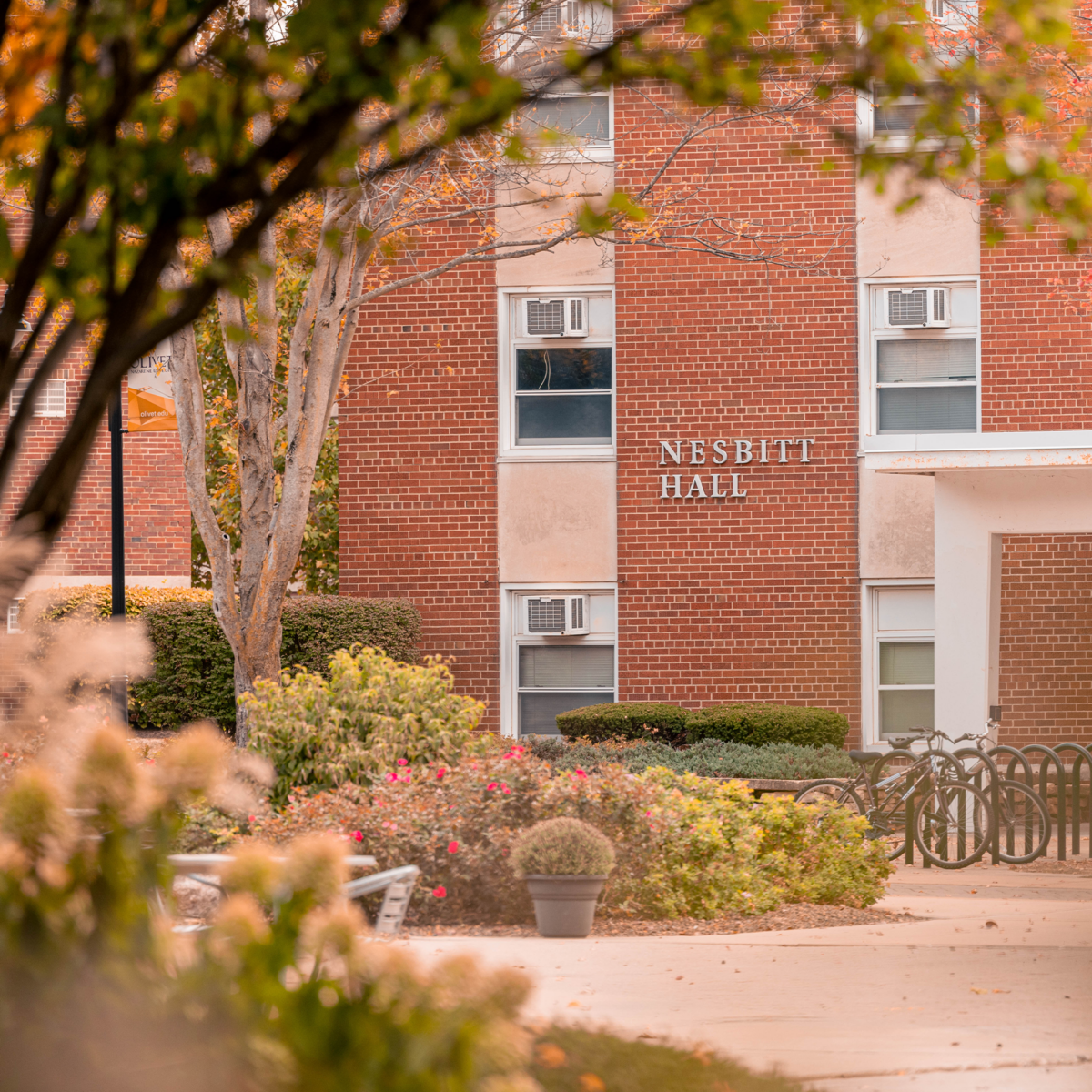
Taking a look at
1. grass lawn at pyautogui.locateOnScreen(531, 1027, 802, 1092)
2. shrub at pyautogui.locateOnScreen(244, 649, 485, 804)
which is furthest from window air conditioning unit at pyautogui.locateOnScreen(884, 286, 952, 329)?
grass lawn at pyautogui.locateOnScreen(531, 1027, 802, 1092)

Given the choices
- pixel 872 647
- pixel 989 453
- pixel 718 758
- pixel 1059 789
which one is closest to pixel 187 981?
pixel 1059 789

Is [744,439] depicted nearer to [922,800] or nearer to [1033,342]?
[1033,342]

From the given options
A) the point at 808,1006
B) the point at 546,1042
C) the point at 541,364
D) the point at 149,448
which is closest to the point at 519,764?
the point at 808,1006

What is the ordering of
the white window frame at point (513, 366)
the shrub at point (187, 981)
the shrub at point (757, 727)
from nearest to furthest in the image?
the shrub at point (187, 981)
the shrub at point (757, 727)
the white window frame at point (513, 366)

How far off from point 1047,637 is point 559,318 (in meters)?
7.13

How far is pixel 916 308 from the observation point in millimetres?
16234

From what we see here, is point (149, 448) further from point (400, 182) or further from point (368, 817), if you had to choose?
point (368, 817)

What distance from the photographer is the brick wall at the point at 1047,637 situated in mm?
15977

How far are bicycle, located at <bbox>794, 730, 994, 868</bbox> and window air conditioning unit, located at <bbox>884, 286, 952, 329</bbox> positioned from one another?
6.04 meters

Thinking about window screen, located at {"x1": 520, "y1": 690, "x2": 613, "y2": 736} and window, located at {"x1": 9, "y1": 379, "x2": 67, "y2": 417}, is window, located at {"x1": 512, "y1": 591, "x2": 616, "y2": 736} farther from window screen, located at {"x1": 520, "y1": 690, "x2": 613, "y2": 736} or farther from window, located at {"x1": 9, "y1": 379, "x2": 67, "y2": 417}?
window, located at {"x1": 9, "y1": 379, "x2": 67, "y2": 417}

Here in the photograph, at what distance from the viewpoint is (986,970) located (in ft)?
21.4

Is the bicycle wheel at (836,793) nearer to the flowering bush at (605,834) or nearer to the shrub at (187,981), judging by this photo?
the flowering bush at (605,834)

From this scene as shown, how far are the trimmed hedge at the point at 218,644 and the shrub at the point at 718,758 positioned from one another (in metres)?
2.59

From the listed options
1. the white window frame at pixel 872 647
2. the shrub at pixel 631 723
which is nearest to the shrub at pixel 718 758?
the shrub at pixel 631 723
